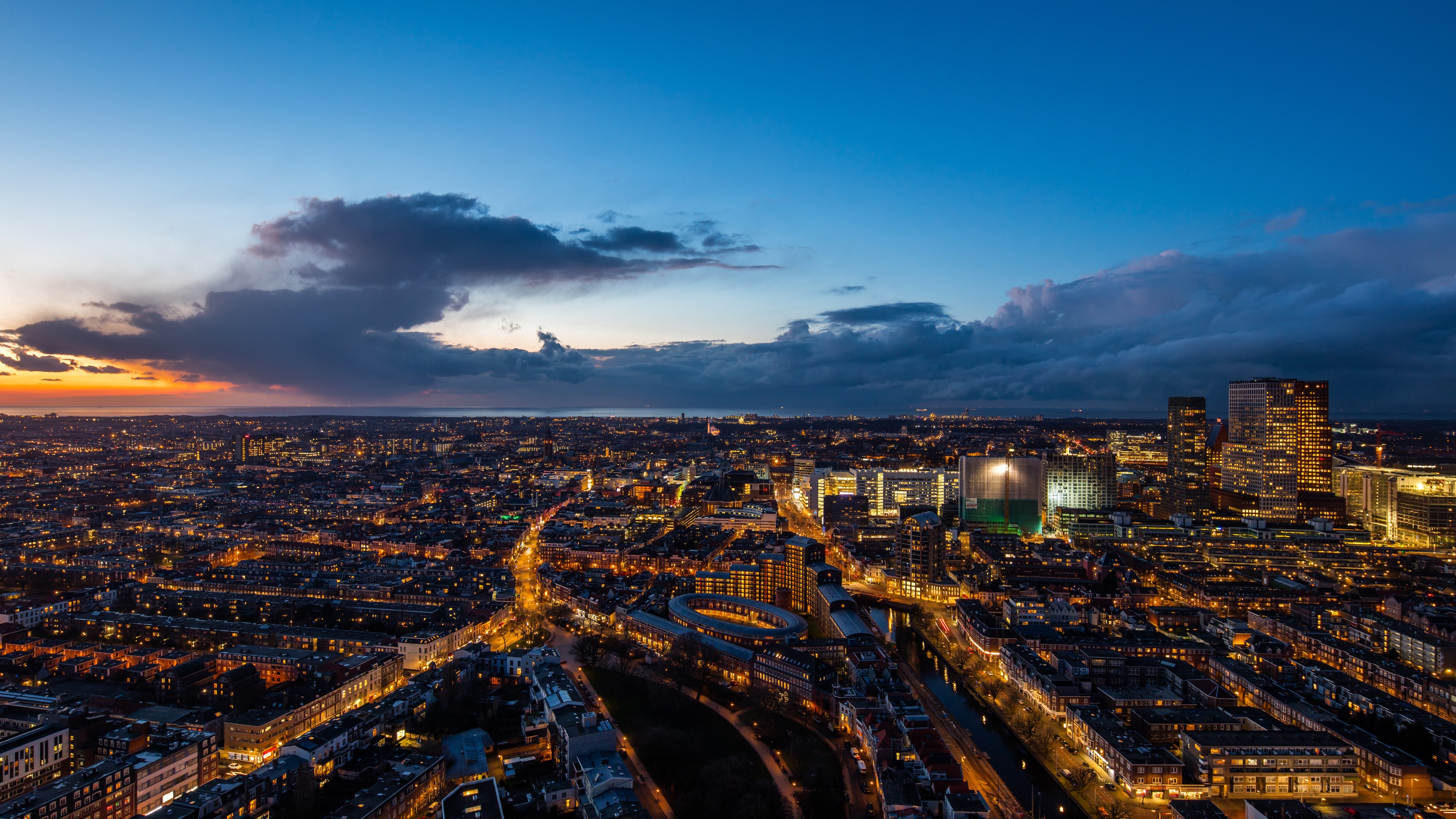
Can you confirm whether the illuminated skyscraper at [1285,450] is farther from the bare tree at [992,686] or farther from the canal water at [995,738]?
the bare tree at [992,686]

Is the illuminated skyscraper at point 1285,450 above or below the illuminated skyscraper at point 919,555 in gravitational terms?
above

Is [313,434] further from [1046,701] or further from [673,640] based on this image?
[1046,701]

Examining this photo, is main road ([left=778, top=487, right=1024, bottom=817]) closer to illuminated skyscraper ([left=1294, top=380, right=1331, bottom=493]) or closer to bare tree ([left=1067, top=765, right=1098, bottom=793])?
bare tree ([left=1067, top=765, right=1098, bottom=793])

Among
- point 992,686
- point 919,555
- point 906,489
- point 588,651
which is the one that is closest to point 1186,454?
point 906,489

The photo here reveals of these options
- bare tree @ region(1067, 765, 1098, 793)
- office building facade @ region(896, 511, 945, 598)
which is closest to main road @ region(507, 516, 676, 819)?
bare tree @ region(1067, 765, 1098, 793)

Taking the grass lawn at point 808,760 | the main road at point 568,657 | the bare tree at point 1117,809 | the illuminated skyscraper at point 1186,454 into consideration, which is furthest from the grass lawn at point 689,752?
the illuminated skyscraper at point 1186,454

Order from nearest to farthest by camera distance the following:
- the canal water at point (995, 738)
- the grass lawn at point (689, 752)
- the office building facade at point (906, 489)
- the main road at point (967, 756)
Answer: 1. the grass lawn at point (689, 752)
2. the main road at point (967, 756)
3. the canal water at point (995, 738)
4. the office building facade at point (906, 489)
